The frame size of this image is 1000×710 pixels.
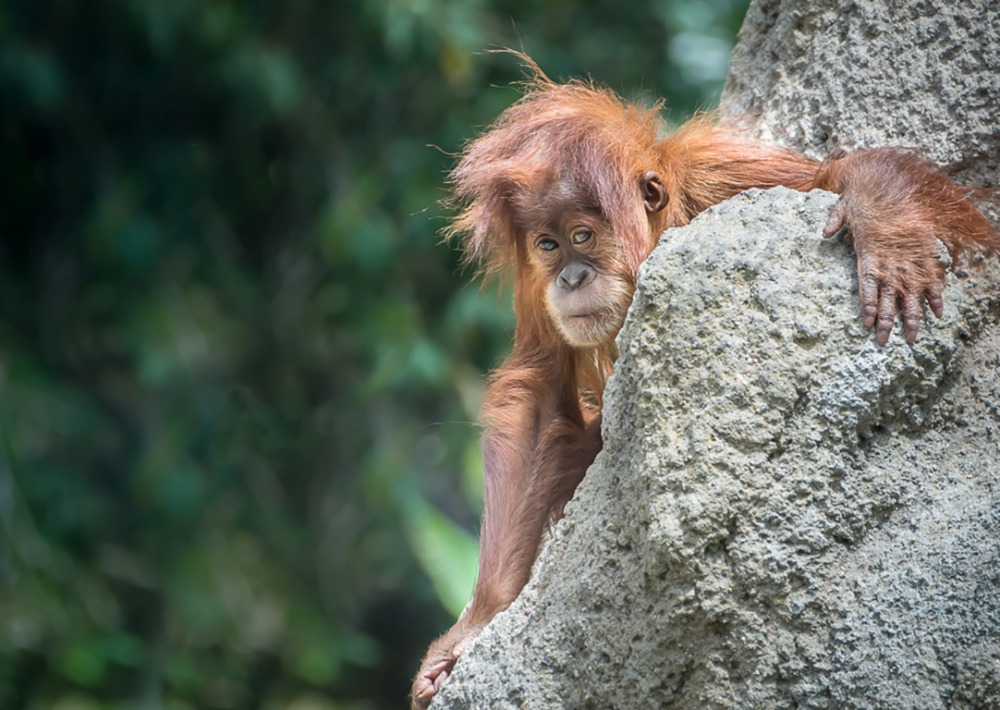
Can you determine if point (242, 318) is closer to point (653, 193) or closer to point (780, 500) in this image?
point (653, 193)

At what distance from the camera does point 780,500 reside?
168 centimetres

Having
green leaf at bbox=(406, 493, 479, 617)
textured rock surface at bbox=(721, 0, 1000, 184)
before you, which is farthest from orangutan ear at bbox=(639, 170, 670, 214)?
green leaf at bbox=(406, 493, 479, 617)

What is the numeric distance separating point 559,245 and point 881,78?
754mm

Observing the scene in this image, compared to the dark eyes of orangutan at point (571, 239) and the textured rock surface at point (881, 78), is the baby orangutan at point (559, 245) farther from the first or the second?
the textured rock surface at point (881, 78)

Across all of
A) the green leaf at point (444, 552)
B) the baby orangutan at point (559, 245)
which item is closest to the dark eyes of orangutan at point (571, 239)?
the baby orangutan at point (559, 245)

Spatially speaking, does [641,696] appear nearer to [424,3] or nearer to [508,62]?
[424,3]

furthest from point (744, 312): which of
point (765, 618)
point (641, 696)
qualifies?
point (641, 696)

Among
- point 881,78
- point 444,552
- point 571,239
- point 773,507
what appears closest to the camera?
point 773,507

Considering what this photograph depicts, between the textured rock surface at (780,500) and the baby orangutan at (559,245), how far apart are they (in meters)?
0.49

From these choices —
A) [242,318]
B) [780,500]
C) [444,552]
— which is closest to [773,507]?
[780,500]

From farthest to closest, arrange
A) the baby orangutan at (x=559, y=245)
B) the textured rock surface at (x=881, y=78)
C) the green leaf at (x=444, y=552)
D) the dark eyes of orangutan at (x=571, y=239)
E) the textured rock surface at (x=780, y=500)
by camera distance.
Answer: the green leaf at (x=444, y=552), the dark eyes of orangutan at (x=571, y=239), the baby orangutan at (x=559, y=245), the textured rock surface at (x=881, y=78), the textured rock surface at (x=780, y=500)

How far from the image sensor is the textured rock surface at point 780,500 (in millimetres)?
1622

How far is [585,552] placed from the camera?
1896 mm

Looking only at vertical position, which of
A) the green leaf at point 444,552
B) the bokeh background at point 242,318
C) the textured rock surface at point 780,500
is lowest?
the textured rock surface at point 780,500
